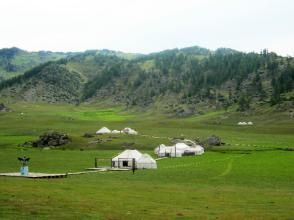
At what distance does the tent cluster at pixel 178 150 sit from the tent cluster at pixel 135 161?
21.0m

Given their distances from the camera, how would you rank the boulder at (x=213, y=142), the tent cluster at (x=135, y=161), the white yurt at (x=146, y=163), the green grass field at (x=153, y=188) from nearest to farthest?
the green grass field at (x=153, y=188) < the white yurt at (x=146, y=163) < the tent cluster at (x=135, y=161) < the boulder at (x=213, y=142)

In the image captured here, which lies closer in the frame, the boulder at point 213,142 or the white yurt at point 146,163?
the white yurt at point 146,163

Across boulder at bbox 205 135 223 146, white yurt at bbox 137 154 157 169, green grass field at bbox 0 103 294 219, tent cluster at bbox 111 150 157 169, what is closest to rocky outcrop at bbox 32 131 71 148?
green grass field at bbox 0 103 294 219

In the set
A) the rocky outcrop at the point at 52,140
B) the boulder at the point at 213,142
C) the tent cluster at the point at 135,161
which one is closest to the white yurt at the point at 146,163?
the tent cluster at the point at 135,161

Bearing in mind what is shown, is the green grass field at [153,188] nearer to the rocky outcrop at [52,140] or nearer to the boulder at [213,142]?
the rocky outcrop at [52,140]

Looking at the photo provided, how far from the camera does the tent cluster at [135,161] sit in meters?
81.9

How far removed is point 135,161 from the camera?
83.1 meters

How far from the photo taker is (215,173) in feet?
232

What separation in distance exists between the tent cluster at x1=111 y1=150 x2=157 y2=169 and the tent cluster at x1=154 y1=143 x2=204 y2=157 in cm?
2099

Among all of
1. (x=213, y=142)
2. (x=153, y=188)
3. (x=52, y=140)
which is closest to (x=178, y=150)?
(x=213, y=142)

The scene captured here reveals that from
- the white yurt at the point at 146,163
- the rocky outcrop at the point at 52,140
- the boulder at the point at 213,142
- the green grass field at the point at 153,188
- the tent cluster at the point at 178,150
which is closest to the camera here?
the green grass field at the point at 153,188

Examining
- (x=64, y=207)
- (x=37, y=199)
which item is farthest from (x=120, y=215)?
(x=37, y=199)

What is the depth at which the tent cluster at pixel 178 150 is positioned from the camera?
4281 inches

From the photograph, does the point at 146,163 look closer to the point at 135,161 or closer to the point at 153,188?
the point at 135,161
